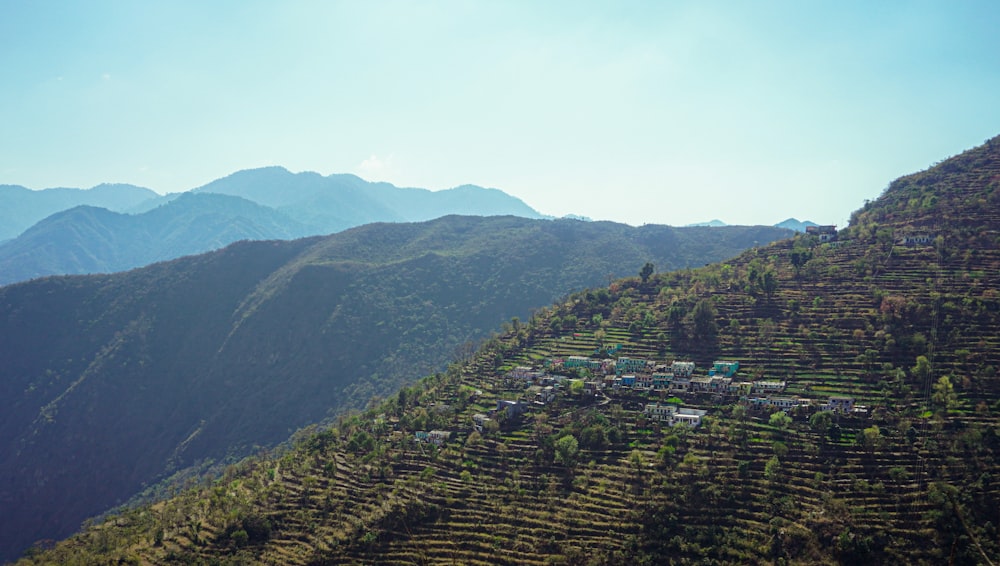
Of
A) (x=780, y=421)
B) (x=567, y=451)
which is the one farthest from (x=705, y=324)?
(x=567, y=451)

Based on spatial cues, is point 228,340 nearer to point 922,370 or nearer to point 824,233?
point 824,233

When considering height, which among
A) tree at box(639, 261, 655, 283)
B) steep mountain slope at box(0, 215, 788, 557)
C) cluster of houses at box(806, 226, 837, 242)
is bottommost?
steep mountain slope at box(0, 215, 788, 557)

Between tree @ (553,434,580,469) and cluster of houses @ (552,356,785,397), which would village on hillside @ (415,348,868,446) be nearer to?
cluster of houses @ (552,356,785,397)

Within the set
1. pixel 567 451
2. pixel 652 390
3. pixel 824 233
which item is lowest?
pixel 567 451

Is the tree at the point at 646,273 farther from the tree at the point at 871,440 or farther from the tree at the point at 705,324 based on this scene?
the tree at the point at 871,440

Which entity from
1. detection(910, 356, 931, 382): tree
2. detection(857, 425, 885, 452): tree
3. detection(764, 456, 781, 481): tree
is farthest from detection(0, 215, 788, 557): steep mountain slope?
detection(857, 425, 885, 452): tree

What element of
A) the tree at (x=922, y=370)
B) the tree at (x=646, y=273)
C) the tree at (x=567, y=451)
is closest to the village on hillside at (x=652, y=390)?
the tree at (x=922, y=370)
